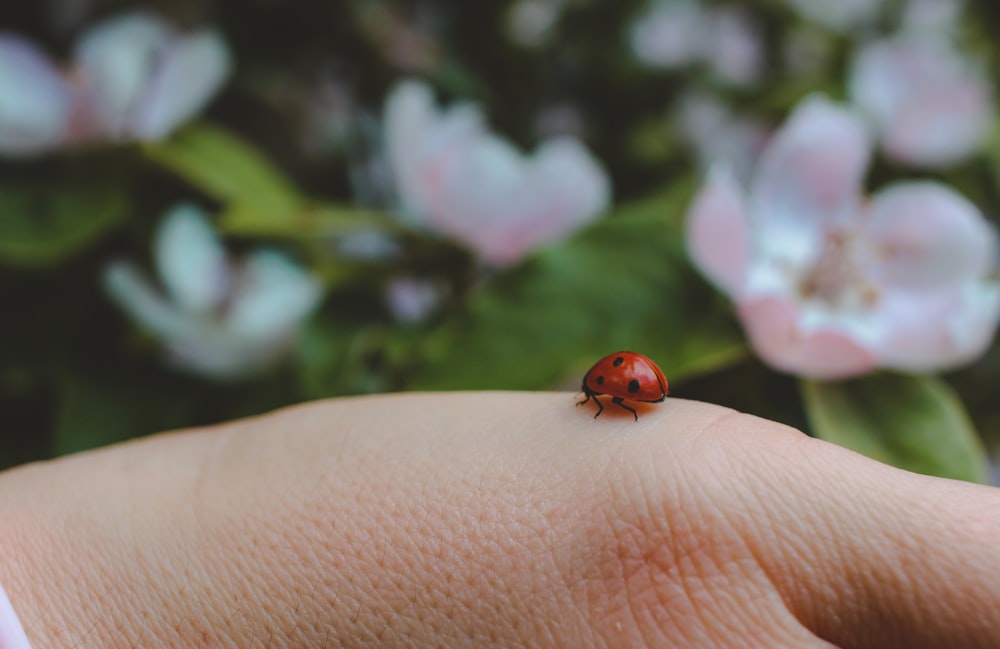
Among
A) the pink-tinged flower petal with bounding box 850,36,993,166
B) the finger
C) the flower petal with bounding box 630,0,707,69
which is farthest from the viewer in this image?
the flower petal with bounding box 630,0,707,69

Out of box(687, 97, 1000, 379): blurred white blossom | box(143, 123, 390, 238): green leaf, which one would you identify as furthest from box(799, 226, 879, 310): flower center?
box(143, 123, 390, 238): green leaf

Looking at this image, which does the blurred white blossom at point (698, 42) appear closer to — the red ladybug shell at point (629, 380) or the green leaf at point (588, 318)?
the green leaf at point (588, 318)

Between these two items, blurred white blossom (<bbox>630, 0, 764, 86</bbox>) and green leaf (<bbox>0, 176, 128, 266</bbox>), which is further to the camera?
blurred white blossom (<bbox>630, 0, 764, 86</bbox>)

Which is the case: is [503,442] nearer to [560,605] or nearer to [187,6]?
[560,605]

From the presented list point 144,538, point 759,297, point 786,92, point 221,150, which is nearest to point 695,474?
point 759,297

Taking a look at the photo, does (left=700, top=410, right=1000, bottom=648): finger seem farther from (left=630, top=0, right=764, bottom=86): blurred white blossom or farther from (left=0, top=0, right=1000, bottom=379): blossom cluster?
(left=630, top=0, right=764, bottom=86): blurred white blossom

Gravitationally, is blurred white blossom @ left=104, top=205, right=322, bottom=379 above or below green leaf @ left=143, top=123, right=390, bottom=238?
below

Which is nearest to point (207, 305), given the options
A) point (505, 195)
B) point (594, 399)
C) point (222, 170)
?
point (222, 170)

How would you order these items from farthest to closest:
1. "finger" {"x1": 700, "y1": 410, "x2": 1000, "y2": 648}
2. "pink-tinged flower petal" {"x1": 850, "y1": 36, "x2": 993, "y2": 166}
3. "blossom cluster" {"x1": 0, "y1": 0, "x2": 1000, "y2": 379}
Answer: "pink-tinged flower petal" {"x1": 850, "y1": 36, "x2": 993, "y2": 166} → "blossom cluster" {"x1": 0, "y1": 0, "x2": 1000, "y2": 379} → "finger" {"x1": 700, "y1": 410, "x2": 1000, "y2": 648}
